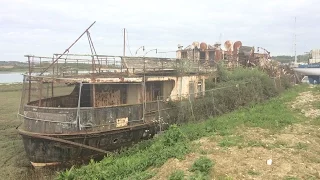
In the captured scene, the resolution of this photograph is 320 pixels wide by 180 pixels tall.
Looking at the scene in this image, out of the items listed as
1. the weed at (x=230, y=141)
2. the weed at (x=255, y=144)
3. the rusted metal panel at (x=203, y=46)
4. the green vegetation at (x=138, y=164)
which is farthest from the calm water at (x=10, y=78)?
the weed at (x=255, y=144)

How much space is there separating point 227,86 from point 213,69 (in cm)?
353

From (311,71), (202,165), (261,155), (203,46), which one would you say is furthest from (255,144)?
(311,71)

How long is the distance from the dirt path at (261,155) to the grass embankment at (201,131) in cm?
24

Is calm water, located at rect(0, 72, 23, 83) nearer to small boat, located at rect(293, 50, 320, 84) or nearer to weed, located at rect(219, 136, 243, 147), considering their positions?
small boat, located at rect(293, 50, 320, 84)

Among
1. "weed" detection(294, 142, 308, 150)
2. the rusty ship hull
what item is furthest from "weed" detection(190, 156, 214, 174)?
the rusty ship hull

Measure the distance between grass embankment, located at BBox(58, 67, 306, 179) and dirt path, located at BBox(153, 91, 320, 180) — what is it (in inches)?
9.6

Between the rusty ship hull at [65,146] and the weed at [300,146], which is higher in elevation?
the weed at [300,146]

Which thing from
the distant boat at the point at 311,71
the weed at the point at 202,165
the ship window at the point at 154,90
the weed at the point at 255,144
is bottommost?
the weed at the point at 202,165

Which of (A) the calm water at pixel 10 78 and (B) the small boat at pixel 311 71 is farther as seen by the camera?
(A) the calm water at pixel 10 78

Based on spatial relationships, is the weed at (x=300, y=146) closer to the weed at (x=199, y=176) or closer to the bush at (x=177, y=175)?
the weed at (x=199, y=176)

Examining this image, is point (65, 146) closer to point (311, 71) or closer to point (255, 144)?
point (255, 144)

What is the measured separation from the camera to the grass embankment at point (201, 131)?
8141 mm

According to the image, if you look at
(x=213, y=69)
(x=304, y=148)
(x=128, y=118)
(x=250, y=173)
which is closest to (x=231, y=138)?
(x=304, y=148)

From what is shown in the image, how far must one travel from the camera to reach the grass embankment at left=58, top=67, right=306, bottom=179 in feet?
26.7
